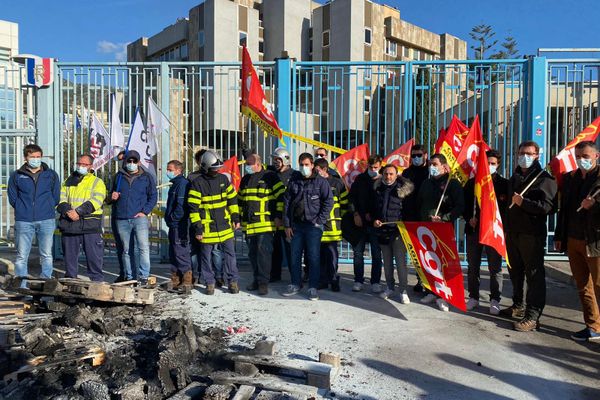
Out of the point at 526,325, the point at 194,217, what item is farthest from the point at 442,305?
the point at 194,217

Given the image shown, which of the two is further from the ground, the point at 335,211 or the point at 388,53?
the point at 388,53

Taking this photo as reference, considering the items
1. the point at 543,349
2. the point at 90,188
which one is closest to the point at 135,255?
the point at 90,188

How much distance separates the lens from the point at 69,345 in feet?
16.7

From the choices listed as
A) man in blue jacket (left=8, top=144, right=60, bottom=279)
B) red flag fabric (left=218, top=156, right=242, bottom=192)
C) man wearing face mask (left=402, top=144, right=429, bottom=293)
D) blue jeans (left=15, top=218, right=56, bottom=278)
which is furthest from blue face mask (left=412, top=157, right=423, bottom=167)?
blue jeans (left=15, top=218, right=56, bottom=278)

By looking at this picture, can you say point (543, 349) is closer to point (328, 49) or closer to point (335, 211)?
point (335, 211)

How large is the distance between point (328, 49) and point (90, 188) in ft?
121

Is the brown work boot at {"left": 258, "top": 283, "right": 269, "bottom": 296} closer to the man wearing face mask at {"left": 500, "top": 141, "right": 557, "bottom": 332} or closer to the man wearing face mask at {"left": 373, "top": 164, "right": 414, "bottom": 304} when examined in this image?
the man wearing face mask at {"left": 373, "top": 164, "right": 414, "bottom": 304}

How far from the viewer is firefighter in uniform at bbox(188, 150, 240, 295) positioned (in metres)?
7.24

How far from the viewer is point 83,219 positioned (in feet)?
23.9

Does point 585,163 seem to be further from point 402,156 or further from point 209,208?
point 209,208

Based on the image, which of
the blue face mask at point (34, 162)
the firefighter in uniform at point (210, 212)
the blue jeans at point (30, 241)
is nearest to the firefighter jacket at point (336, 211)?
the firefighter in uniform at point (210, 212)

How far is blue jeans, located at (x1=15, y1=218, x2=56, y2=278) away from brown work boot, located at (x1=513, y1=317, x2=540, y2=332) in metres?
6.46

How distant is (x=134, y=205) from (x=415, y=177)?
4.24 m

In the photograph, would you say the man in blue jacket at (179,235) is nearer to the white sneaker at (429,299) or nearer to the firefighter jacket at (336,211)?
the firefighter jacket at (336,211)
